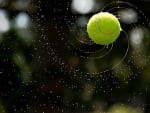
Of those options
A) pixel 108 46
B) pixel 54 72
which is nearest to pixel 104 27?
pixel 108 46

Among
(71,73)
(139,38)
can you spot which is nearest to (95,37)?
(71,73)

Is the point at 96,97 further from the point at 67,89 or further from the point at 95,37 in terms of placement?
the point at 95,37

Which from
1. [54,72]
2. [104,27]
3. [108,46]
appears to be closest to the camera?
[104,27]

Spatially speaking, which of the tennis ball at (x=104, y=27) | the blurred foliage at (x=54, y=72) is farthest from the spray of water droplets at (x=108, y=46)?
the tennis ball at (x=104, y=27)

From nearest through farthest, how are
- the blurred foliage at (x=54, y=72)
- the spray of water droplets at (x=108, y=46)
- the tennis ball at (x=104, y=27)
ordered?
the tennis ball at (x=104, y=27), the blurred foliage at (x=54, y=72), the spray of water droplets at (x=108, y=46)

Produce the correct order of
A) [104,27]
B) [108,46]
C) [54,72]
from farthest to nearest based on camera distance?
1. [54,72]
2. [108,46]
3. [104,27]

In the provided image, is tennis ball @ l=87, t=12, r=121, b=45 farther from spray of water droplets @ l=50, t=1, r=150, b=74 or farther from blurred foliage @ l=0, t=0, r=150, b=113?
blurred foliage @ l=0, t=0, r=150, b=113

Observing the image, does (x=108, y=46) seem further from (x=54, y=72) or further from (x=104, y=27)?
(x=104, y=27)

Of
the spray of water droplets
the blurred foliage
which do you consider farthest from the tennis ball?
the blurred foliage

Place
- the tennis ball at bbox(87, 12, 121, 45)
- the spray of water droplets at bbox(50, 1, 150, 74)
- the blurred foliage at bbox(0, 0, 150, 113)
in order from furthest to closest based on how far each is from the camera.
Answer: the spray of water droplets at bbox(50, 1, 150, 74) < the blurred foliage at bbox(0, 0, 150, 113) < the tennis ball at bbox(87, 12, 121, 45)

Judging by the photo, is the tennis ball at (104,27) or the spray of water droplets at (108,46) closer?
the tennis ball at (104,27)

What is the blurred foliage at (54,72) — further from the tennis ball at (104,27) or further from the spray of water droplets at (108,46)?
the tennis ball at (104,27)

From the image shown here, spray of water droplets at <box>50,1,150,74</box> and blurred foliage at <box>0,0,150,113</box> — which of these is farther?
spray of water droplets at <box>50,1,150,74</box>
